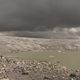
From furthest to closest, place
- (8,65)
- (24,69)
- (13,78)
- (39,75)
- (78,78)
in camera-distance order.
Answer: (8,65), (24,69), (39,75), (13,78), (78,78)

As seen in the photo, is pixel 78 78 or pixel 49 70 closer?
pixel 78 78

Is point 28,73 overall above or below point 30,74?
above

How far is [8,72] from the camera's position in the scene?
129 ft

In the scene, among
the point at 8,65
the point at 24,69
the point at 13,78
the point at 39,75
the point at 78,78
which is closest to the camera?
the point at 78,78

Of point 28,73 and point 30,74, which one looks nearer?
point 30,74

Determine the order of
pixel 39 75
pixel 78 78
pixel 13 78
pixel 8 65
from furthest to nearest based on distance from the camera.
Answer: pixel 8 65, pixel 39 75, pixel 13 78, pixel 78 78

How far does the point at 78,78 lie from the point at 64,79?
2620 millimetres

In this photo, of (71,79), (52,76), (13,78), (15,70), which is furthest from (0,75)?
(71,79)

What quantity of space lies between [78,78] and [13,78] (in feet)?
29.1

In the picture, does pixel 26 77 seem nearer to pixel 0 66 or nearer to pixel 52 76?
pixel 52 76

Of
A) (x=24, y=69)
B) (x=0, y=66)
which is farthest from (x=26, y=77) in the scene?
(x=0, y=66)

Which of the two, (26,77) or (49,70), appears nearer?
(26,77)

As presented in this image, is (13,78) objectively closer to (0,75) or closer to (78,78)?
(0,75)

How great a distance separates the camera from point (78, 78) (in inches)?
1334
